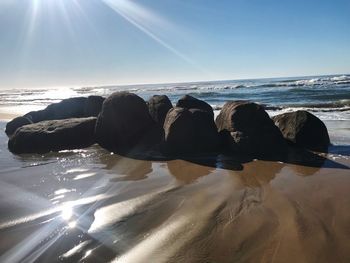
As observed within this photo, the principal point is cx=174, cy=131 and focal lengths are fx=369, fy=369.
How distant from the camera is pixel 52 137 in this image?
368 inches

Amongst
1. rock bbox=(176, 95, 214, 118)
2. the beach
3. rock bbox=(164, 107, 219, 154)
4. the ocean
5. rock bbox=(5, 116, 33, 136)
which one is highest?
rock bbox=(176, 95, 214, 118)

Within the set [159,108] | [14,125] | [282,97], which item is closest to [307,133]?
[159,108]

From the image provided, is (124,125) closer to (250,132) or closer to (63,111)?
(250,132)

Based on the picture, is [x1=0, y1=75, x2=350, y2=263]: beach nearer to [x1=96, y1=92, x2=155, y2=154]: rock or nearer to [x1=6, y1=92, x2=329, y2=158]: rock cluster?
[x1=6, y1=92, x2=329, y2=158]: rock cluster

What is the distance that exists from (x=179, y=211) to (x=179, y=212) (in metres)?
0.04

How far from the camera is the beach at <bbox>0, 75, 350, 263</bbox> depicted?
363 centimetres

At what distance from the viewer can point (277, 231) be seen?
3992 mm

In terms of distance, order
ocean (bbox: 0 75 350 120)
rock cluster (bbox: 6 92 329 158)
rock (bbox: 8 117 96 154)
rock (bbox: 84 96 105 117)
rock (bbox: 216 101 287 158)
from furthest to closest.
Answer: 1. ocean (bbox: 0 75 350 120)
2. rock (bbox: 84 96 105 117)
3. rock (bbox: 8 117 96 154)
4. rock cluster (bbox: 6 92 329 158)
5. rock (bbox: 216 101 287 158)

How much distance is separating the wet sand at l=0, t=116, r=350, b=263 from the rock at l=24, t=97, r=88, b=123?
6.27 m

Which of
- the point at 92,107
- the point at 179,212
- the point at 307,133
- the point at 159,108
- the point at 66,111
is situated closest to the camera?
the point at 179,212

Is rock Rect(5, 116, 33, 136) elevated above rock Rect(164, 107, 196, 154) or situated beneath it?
situated beneath

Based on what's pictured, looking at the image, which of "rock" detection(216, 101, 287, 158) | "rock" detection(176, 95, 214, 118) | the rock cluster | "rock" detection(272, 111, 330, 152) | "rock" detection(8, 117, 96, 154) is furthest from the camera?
"rock" detection(176, 95, 214, 118)

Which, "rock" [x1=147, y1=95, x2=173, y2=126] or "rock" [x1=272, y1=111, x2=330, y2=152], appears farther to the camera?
"rock" [x1=147, y1=95, x2=173, y2=126]

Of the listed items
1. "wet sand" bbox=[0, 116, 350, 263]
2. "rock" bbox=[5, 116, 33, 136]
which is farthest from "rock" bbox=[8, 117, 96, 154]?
"rock" bbox=[5, 116, 33, 136]
